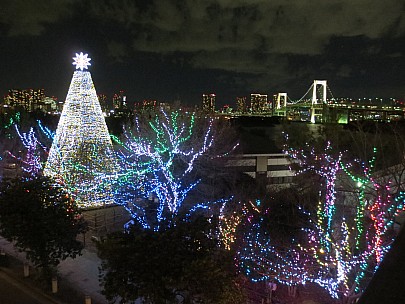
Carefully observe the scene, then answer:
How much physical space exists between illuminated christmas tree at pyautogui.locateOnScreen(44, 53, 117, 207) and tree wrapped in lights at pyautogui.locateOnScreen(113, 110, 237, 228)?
4.03ft

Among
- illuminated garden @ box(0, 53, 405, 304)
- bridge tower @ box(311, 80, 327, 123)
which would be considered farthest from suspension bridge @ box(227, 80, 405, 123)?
illuminated garden @ box(0, 53, 405, 304)

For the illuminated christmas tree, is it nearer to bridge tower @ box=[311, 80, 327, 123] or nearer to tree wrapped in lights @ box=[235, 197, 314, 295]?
tree wrapped in lights @ box=[235, 197, 314, 295]

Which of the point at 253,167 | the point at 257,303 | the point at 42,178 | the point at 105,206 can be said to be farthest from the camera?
the point at 253,167

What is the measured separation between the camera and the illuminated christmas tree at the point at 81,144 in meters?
14.4

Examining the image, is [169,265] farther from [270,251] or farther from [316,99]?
[316,99]

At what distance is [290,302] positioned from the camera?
29.3 ft

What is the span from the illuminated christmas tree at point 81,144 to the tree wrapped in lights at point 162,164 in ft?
4.03

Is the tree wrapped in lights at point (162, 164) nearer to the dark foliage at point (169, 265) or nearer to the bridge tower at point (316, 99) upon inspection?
the dark foliage at point (169, 265)

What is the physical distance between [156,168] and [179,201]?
228 centimetres

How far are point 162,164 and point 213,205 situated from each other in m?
2.77

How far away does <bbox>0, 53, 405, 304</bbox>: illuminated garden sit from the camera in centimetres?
571

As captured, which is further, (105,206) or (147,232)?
(105,206)

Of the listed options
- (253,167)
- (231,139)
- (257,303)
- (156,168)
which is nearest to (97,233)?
(156,168)

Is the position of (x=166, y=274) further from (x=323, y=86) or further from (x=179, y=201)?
(x=323, y=86)
